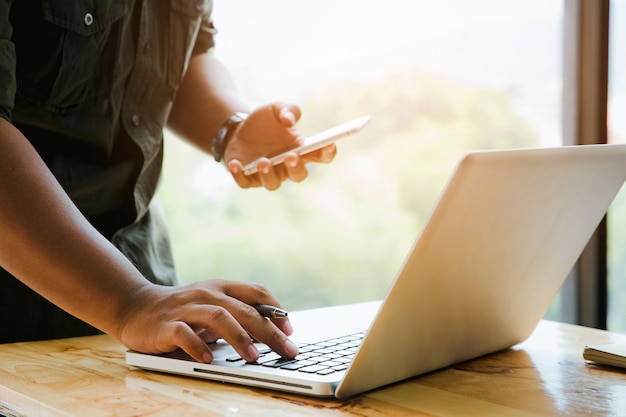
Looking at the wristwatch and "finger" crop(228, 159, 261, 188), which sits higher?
the wristwatch

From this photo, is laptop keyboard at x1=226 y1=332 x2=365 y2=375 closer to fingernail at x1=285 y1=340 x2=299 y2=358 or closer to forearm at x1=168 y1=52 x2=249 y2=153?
fingernail at x1=285 y1=340 x2=299 y2=358

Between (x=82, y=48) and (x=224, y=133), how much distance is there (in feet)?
1.18

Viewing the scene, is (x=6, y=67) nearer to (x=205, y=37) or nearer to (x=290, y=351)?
(x=290, y=351)

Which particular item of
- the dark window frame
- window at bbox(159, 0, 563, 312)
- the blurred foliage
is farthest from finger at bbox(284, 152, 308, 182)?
the blurred foliage

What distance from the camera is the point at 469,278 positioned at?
2.55ft

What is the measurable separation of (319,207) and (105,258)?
14.6ft

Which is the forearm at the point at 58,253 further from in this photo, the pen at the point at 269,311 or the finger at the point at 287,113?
the finger at the point at 287,113

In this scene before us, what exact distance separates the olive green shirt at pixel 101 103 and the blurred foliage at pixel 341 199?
139 inches

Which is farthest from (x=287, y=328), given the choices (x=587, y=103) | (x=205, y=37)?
(x=587, y=103)

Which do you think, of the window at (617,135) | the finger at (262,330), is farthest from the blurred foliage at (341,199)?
the finger at (262,330)

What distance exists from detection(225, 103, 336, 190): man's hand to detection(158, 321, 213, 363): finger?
57cm

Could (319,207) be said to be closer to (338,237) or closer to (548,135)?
(338,237)

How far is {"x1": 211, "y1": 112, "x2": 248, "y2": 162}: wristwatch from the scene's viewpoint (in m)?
1.50

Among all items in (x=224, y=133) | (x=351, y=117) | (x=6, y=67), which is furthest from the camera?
(x=351, y=117)
